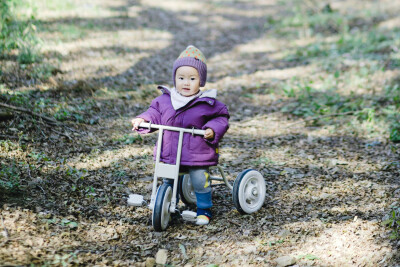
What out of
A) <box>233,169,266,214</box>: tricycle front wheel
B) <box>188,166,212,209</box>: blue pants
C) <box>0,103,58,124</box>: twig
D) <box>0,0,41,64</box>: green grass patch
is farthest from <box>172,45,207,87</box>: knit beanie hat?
<box>0,0,41,64</box>: green grass patch

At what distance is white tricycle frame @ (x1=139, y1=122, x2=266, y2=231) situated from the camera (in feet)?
14.1

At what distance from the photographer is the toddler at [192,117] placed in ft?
14.6

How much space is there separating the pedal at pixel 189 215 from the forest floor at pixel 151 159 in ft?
0.49

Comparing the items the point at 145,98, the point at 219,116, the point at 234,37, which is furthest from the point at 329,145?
the point at 234,37

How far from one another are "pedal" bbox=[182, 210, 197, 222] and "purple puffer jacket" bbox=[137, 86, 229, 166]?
0.56 meters

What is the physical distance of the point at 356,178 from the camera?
5.95m

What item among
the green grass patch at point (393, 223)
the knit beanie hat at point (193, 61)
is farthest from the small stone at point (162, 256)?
the green grass patch at point (393, 223)

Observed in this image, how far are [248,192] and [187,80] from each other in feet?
5.23

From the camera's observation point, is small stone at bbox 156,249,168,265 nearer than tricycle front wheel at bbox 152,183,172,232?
Yes

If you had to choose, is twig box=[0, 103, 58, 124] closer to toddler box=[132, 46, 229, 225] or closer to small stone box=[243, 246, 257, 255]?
toddler box=[132, 46, 229, 225]

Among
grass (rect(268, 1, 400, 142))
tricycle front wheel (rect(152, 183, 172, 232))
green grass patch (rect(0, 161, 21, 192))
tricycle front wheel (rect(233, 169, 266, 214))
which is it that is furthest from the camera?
grass (rect(268, 1, 400, 142))

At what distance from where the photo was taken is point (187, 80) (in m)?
4.51

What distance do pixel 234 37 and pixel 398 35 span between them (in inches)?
248

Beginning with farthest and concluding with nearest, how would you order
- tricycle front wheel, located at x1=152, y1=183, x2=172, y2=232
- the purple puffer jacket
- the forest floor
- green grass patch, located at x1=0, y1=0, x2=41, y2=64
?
green grass patch, located at x1=0, y1=0, x2=41, y2=64, the purple puffer jacket, tricycle front wheel, located at x1=152, y1=183, x2=172, y2=232, the forest floor
